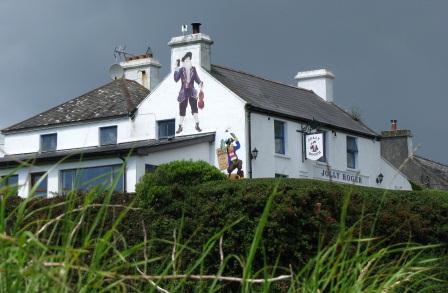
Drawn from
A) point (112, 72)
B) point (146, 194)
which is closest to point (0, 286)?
point (146, 194)

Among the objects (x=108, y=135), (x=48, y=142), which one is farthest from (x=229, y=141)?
(x=48, y=142)

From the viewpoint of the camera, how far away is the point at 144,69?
51.0 metres

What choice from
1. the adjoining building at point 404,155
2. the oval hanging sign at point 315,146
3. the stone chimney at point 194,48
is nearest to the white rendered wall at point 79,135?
the stone chimney at point 194,48

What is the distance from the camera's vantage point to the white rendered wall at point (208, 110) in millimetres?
41969

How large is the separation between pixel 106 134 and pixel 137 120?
A: 1754 millimetres

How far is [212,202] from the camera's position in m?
16.6

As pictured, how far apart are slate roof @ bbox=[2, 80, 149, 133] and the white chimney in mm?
8709

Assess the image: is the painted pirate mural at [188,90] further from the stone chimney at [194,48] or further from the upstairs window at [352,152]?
the upstairs window at [352,152]

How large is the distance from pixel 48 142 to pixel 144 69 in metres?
6.35

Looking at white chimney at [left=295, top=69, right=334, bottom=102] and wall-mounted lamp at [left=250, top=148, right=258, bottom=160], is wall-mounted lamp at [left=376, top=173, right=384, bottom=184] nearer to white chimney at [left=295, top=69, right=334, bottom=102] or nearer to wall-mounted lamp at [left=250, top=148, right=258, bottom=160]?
white chimney at [left=295, top=69, right=334, bottom=102]

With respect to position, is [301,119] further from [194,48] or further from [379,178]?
[379,178]

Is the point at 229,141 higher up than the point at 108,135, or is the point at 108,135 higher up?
the point at 108,135

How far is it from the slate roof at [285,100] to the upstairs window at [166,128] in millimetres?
2804

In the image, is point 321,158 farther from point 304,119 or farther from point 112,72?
point 112,72
